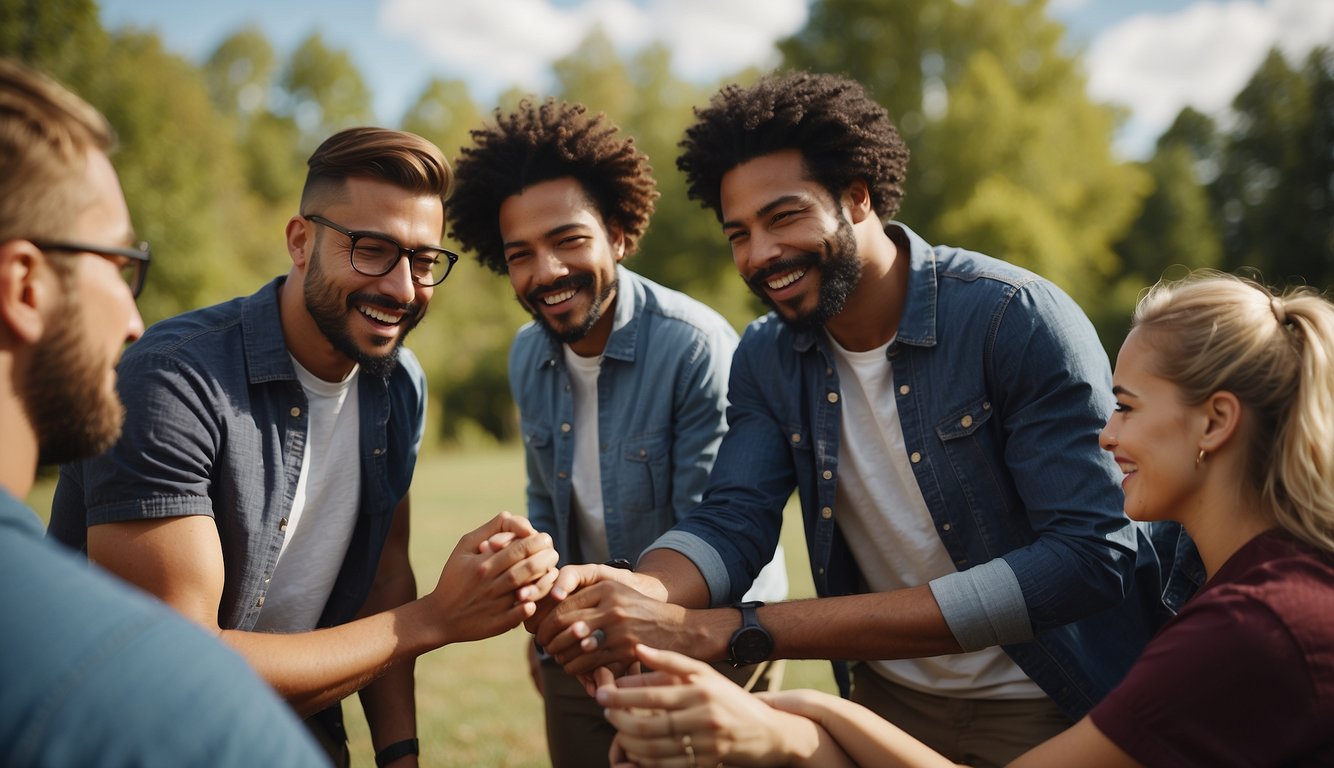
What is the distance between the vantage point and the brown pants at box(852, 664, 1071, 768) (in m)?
3.91

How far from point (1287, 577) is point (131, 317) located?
2802 millimetres

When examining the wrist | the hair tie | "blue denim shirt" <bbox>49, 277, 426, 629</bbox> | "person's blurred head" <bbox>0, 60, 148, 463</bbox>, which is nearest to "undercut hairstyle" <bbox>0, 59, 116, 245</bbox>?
"person's blurred head" <bbox>0, 60, 148, 463</bbox>

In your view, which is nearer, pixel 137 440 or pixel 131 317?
pixel 131 317

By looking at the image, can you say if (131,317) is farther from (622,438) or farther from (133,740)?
(622,438)

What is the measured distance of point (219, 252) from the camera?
28.6m

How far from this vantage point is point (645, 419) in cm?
478

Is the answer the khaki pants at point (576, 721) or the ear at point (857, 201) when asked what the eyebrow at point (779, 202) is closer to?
the ear at point (857, 201)

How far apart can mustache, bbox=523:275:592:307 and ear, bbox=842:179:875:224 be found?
1290 millimetres

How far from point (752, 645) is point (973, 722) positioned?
1.16 m

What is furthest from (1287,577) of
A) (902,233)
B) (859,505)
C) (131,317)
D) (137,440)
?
(137,440)

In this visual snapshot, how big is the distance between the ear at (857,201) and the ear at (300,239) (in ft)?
7.47

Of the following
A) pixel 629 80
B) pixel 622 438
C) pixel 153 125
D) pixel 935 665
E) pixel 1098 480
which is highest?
pixel 629 80

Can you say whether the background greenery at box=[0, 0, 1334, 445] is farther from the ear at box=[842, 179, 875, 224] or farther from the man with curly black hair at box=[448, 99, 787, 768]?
the ear at box=[842, 179, 875, 224]

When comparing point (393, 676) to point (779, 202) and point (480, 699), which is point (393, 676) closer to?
point (779, 202)
